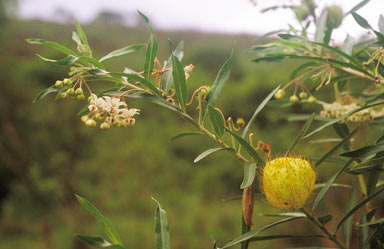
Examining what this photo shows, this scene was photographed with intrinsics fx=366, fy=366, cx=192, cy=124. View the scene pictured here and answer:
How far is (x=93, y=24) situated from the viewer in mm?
7754

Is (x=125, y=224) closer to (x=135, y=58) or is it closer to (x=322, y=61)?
(x=322, y=61)

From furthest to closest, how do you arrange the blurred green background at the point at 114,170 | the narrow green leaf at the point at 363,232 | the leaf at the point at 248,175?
the blurred green background at the point at 114,170
the narrow green leaf at the point at 363,232
the leaf at the point at 248,175

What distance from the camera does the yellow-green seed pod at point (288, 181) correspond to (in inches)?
15.1

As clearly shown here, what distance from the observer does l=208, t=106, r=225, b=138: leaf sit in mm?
403

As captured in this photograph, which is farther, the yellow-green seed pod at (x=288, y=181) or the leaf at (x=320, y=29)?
the leaf at (x=320, y=29)

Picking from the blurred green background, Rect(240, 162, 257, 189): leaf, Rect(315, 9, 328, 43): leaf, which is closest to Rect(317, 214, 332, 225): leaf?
Rect(240, 162, 257, 189): leaf

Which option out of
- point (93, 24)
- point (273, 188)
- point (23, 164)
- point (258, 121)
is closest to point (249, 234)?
point (273, 188)

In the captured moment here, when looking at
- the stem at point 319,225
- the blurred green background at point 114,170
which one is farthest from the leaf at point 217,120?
the blurred green background at point 114,170

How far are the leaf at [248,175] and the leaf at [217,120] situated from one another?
0.17 feet

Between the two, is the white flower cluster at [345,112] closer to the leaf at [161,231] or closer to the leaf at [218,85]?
the leaf at [218,85]

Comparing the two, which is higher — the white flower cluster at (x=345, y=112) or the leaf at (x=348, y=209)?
the white flower cluster at (x=345, y=112)

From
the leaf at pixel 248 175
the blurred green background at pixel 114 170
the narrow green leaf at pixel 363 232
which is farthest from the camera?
the blurred green background at pixel 114 170

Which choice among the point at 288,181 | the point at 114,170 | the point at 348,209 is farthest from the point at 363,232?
the point at 114,170

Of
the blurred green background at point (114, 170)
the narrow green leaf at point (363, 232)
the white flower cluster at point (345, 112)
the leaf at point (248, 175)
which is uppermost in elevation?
the white flower cluster at point (345, 112)
